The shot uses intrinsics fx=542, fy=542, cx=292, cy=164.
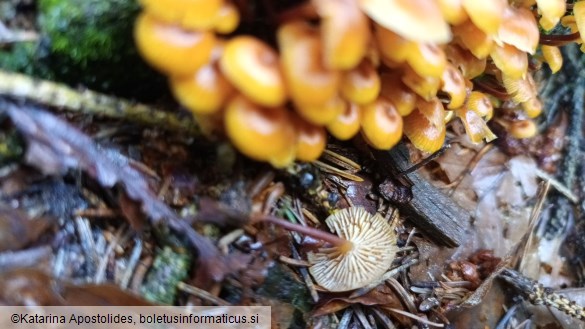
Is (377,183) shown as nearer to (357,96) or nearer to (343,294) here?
(343,294)

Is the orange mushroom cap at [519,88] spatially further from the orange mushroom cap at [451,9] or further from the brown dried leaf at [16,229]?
the brown dried leaf at [16,229]

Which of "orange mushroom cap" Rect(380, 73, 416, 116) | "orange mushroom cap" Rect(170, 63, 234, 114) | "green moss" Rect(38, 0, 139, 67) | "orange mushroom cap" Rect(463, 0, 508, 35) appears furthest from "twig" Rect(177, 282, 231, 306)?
"orange mushroom cap" Rect(463, 0, 508, 35)

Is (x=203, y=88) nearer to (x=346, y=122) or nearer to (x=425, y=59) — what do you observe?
(x=346, y=122)

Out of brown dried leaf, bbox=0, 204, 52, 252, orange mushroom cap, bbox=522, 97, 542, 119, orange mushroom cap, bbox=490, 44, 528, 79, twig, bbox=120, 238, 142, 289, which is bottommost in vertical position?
twig, bbox=120, 238, 142, 289

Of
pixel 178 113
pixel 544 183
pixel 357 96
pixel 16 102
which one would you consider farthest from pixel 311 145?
pixel 544 183

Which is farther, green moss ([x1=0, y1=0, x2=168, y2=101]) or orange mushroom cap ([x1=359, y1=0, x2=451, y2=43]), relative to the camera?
green moss ([x1=0, y1=0, x2=168, y2=101])

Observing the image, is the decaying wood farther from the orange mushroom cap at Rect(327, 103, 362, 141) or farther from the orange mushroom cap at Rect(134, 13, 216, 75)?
the orange mushroom cap at Rect(134, 13, 216, 75)

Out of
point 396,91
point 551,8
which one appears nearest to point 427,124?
point 396,91

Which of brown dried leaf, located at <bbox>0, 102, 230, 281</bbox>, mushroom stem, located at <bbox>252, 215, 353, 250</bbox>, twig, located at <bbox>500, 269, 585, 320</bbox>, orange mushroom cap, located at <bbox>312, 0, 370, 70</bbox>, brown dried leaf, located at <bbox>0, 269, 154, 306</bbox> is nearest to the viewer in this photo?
orange mushroom cap, located at <bbox>312, 0, 370, 70</bbox>

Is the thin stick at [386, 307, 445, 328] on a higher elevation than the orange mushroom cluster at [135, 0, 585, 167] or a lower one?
lower
